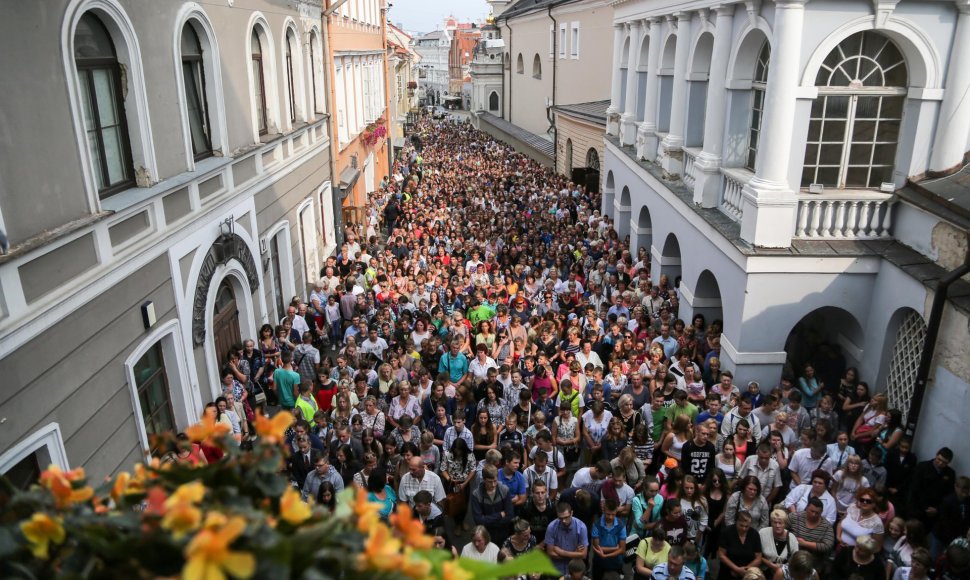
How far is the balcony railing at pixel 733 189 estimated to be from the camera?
1130cm

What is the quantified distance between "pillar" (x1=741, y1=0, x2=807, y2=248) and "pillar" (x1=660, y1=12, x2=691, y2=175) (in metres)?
4.53

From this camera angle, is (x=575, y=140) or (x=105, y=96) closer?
(x=105, y=96)

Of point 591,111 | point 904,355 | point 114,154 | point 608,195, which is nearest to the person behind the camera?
point 114,154

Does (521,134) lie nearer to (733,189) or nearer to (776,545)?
(733,189)

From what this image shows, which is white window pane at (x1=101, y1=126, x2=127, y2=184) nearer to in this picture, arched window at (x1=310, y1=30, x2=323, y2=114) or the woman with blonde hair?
the woman with blonde hair

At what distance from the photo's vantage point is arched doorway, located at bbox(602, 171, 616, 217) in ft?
70.6

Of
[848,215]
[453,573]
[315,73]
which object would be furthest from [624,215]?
[453,573]

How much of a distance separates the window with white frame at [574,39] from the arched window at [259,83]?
79.9ft

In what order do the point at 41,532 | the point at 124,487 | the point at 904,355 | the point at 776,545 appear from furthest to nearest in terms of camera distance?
the point at 904,355, the point at 776,545, the point at 124,487, the point at 41,532

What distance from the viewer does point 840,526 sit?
666 cm

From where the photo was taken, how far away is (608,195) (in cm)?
2173

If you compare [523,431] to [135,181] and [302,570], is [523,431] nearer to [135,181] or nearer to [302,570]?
[135,181]

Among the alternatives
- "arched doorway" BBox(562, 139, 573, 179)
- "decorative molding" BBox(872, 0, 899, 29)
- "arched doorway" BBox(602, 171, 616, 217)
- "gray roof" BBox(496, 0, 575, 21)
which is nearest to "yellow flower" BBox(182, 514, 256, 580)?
"decorative molding" BBox(872, 0, 899, 29)

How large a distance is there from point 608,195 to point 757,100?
32.7 ft
